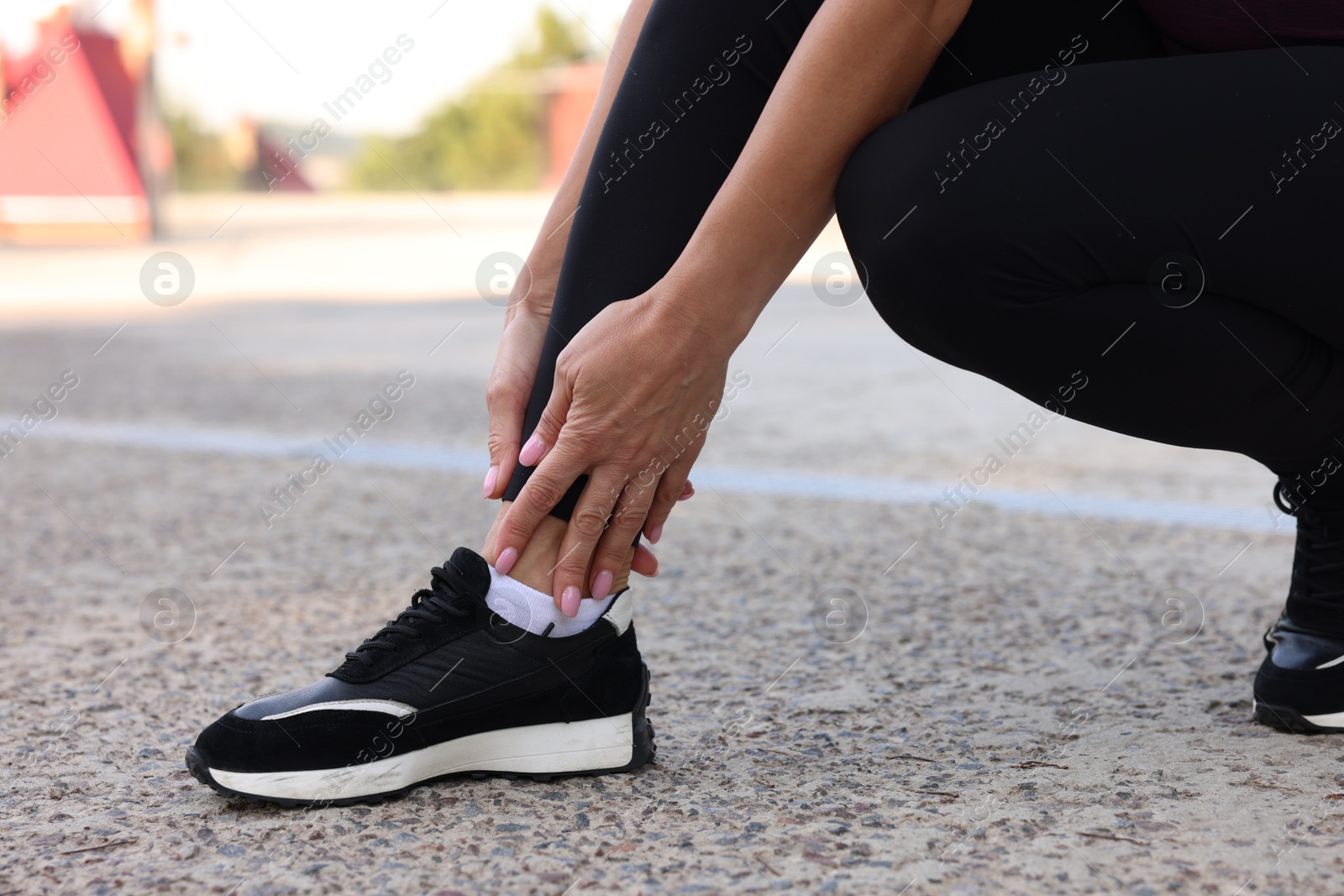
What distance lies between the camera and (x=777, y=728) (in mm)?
1329

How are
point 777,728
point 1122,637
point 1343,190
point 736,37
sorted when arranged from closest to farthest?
point 1343,190 → point 736,37 → point 777,728 → point 1122,637

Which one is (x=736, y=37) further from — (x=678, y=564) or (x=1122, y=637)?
(x=678, y=564)

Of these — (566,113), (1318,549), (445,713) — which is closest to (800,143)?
(445,713)

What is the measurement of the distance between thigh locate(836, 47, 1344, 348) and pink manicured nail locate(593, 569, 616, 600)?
38cm

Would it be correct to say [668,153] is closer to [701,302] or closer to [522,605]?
[701,302]

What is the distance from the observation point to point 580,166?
1.35 m

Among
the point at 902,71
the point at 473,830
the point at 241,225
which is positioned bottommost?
the point at 473,830

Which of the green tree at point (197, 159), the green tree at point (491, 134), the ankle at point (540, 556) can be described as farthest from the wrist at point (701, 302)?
the green tree at point (491, 134)

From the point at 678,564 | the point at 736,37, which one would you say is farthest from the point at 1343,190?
the point at 678,564

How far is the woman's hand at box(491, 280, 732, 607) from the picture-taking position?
1057mm

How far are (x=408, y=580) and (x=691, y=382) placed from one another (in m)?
1.11

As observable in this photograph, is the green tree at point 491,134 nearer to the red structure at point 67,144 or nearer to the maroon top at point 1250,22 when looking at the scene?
the red structure at point 67,144

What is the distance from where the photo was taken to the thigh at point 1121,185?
39.8 inches

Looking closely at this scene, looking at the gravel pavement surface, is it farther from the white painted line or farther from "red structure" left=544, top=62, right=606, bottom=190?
"red structure" left=544, top=62, right=606, bottom=190
